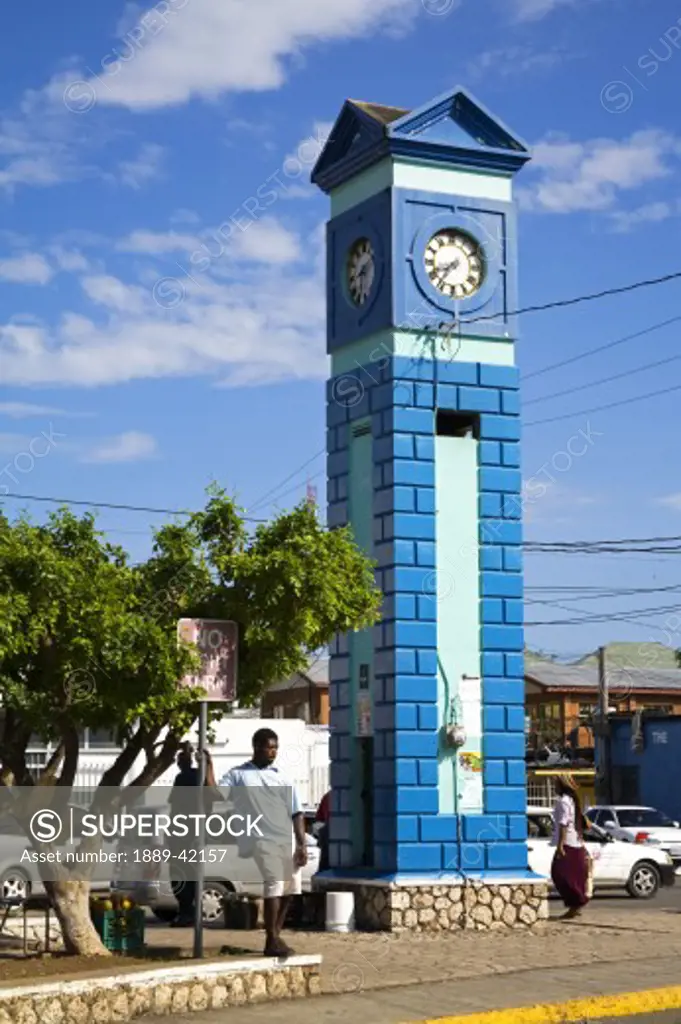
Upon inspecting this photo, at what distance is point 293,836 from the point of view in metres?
13.8

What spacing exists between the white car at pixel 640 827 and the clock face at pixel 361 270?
56.2 ft

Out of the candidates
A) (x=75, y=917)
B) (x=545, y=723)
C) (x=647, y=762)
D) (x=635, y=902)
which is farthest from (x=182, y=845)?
(x=545, y=723)

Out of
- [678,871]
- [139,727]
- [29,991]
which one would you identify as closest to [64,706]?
[139,727]

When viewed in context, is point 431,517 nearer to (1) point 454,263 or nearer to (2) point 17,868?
(1) point 454,263

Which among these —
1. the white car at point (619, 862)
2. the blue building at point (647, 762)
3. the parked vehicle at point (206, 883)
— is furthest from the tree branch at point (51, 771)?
A: the blue building at point (647, 762)

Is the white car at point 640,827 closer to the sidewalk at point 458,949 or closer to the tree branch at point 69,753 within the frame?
the sidewalk at point 458,949

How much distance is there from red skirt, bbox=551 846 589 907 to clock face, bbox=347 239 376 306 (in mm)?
7502

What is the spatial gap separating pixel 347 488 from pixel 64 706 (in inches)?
292

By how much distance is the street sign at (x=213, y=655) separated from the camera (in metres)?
13.1

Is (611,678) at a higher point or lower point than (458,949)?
higher

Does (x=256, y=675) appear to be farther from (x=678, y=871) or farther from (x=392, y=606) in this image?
(x=678, y=871)

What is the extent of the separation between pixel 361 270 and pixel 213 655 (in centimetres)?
816

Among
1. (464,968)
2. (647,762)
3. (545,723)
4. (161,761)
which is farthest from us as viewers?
(545,723)

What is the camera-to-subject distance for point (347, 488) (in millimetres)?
19953
